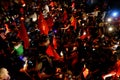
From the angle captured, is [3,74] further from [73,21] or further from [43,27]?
[73,21]

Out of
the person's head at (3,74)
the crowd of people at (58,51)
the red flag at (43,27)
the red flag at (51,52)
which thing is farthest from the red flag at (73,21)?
the person's head at (3,74)

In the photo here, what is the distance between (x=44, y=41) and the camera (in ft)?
30.7

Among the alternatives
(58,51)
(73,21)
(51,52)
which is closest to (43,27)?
(58,51)

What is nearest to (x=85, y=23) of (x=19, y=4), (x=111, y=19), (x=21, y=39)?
(x=111, y=19)

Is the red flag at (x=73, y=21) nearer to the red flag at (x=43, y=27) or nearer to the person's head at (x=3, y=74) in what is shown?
the red flag at (x=43, y=27)

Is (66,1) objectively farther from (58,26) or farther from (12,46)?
(12,46)

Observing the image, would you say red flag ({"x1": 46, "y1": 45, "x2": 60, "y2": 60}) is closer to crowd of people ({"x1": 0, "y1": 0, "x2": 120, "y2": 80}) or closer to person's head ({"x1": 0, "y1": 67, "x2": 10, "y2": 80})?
crowd of people ({"x1": 0, "y1": 0, "x2": 120, "y2": 80})

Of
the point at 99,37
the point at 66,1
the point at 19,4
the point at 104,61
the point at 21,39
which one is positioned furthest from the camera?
the point at 66,1

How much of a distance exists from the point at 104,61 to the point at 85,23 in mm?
3904

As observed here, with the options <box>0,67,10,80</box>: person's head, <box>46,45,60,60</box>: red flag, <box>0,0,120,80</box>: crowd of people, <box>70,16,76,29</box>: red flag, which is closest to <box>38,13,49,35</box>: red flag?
<box>0,0,120,80</box>: crowd of people

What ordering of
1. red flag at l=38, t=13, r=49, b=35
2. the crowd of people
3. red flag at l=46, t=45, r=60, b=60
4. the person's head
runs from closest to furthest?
the person's head → the crowd of people → red flag at l=46, t=45, r=60, b=60 → red flag at l=38, t=13, r=49, b=35

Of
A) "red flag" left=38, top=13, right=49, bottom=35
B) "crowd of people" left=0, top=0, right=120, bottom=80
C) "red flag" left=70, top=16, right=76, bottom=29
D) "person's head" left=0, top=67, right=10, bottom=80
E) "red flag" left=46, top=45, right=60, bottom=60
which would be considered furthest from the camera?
"red flag" left=70, top=16, right=76, bottom=29

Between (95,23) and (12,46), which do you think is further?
(95,23)

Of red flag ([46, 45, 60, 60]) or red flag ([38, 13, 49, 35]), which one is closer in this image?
red flag ([46, 45, 60, 60])
